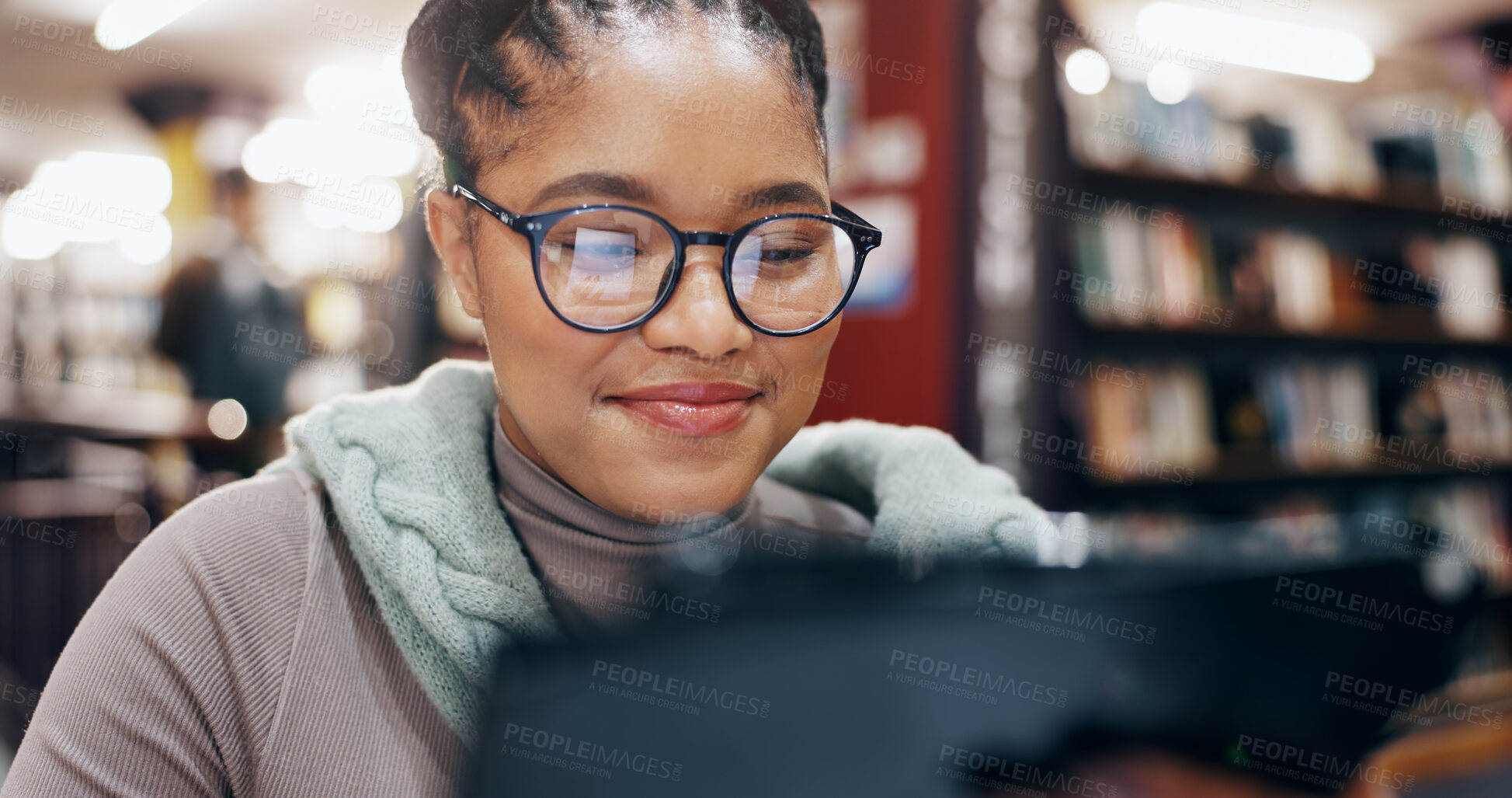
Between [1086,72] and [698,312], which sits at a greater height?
[1086,72]

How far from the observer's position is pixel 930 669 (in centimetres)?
40

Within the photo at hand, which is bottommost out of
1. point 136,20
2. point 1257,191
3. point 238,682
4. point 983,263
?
point 238,682

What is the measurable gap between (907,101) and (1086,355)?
83cm

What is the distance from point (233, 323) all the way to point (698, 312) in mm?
983

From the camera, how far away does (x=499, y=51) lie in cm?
52

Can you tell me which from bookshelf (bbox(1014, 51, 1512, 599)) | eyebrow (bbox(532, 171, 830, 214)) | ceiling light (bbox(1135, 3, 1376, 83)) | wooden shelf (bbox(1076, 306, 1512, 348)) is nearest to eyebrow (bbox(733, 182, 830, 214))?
eyebrow (bbox(532, 171, 830, 214))

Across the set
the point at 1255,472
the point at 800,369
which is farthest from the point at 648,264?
the point at 1255,472

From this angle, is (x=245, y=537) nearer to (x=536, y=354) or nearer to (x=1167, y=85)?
(x=536, y=354)

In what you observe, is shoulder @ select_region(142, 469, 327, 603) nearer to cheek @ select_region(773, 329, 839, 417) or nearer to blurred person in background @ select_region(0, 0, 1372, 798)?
blurred person in background @ select_region(0, 0, 1372, 798)

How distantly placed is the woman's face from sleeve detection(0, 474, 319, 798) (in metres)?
0.23

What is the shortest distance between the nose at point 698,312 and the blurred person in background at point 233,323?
85 centimetres

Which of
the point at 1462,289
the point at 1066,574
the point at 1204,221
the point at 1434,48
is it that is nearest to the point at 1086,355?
the point at 1204,221

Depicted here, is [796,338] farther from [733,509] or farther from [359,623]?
[359,623]

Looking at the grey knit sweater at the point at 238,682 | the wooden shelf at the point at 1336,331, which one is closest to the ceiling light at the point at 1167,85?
the wooden shelf at the point at 1336,331
